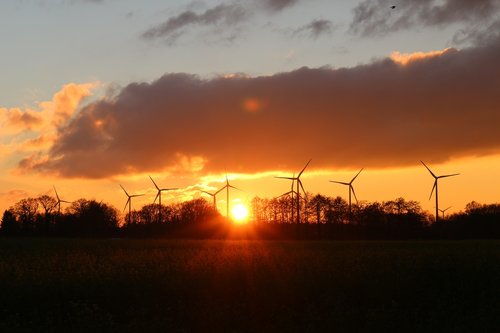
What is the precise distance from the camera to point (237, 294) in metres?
31.7

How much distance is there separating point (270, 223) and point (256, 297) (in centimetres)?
12396

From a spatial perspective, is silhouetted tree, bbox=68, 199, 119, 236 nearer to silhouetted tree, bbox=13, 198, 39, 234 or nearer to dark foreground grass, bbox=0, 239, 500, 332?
silhouetted tree, bbox=13, 198, 39, 234

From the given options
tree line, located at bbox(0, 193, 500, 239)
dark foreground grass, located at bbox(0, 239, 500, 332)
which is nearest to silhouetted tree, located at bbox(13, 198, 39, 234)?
tree line, located at bbox(0, 193, 500, 239)

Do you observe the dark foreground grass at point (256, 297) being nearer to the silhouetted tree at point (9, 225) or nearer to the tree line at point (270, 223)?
the tree line at point (270, 223)

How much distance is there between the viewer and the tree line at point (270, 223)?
432ft

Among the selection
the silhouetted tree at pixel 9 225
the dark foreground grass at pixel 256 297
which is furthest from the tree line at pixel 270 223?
the dark foreground grass at pixel 256 297

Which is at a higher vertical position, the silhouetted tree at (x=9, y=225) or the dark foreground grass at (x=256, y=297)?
the silhouetted tree at (x=9, y=225)

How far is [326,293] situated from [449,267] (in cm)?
837

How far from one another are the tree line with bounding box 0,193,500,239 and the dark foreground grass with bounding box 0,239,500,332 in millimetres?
84679

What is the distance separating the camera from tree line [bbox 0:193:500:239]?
13175 centimetres

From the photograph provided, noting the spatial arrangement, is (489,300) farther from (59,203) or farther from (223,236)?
(59,203)

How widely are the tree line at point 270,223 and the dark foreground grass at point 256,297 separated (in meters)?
84.7

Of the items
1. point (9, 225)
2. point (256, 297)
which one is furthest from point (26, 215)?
point (256, 297)

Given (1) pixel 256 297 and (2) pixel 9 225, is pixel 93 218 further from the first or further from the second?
(1) pixel 256 297
